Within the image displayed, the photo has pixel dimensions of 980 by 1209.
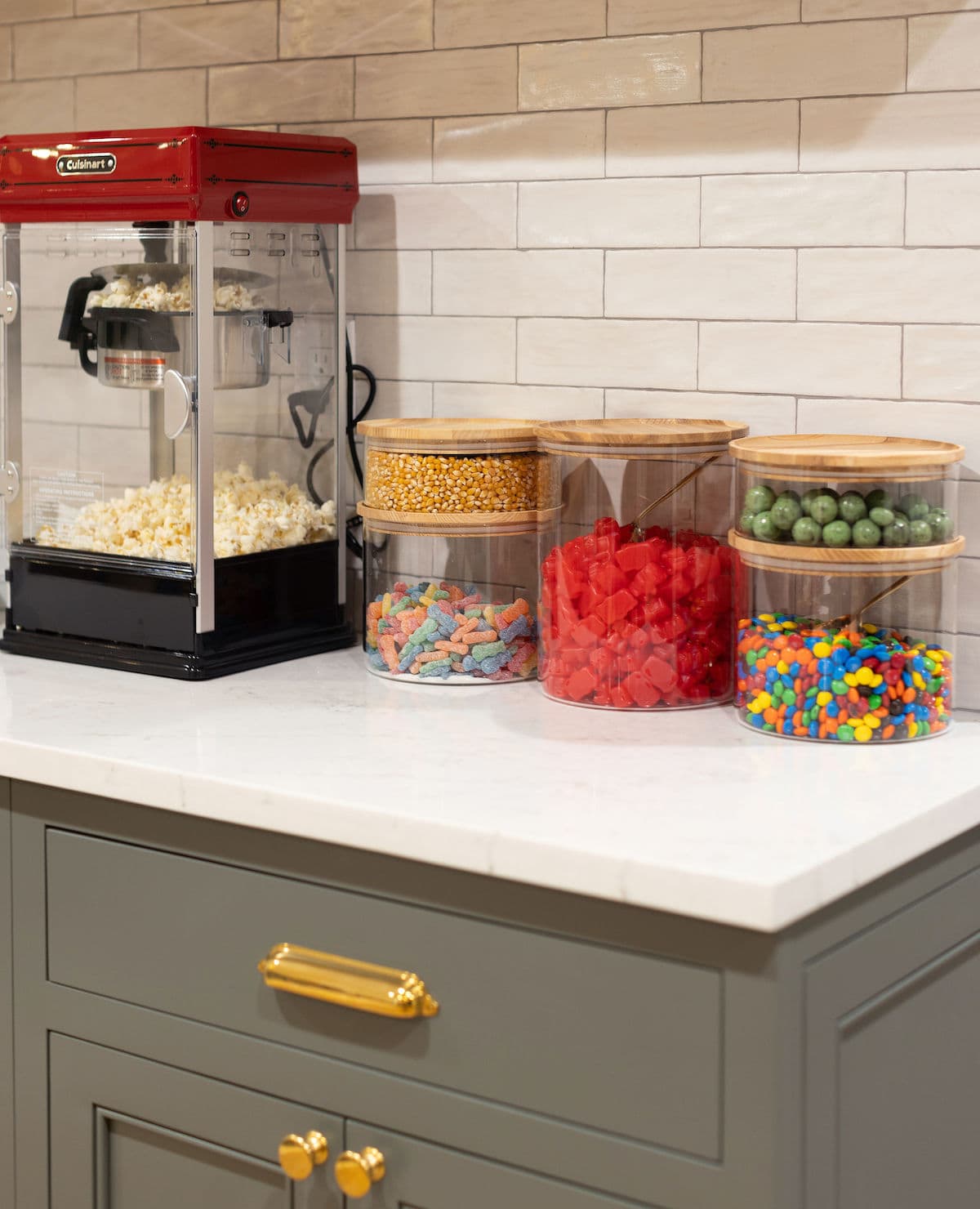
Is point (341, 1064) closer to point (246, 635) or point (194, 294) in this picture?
point (246, 635)

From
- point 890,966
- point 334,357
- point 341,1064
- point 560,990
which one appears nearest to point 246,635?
point 334,357

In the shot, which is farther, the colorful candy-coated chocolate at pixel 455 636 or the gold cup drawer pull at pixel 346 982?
the colorful candy-coated chocolate at pixel 455 636

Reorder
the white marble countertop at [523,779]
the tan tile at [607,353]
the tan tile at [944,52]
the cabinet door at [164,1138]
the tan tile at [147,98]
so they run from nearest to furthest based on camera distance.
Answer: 1. the white marble countertop at [523,779]
2. the cabinet door at [164,1138]
3. the tan tile at [944,52]
4. the tan tile at [607,353]
5. the tan tile at [147,98]

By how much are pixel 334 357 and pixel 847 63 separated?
688mm

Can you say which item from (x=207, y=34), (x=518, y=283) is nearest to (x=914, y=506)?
(x=518, y=283)

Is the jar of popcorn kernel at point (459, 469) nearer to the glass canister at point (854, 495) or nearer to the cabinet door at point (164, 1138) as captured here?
the glass canister at point (854, 495)

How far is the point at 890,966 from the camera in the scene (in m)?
1.22

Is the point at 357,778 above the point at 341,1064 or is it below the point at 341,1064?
above

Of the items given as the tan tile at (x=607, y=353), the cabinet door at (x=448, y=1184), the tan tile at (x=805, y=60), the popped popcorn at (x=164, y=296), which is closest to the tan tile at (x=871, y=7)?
the tan tile at (x=805, y=60)

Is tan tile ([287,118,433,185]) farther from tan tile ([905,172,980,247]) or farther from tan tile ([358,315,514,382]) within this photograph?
tan tile ([905,172,980,247])

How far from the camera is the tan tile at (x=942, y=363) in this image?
1.58m

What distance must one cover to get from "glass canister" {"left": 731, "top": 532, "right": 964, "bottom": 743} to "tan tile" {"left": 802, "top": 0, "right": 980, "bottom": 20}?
1.80 feet

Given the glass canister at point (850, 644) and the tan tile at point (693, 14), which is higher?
the tan tile at point (693, 14)

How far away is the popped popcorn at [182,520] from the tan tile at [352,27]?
57 centimetres
